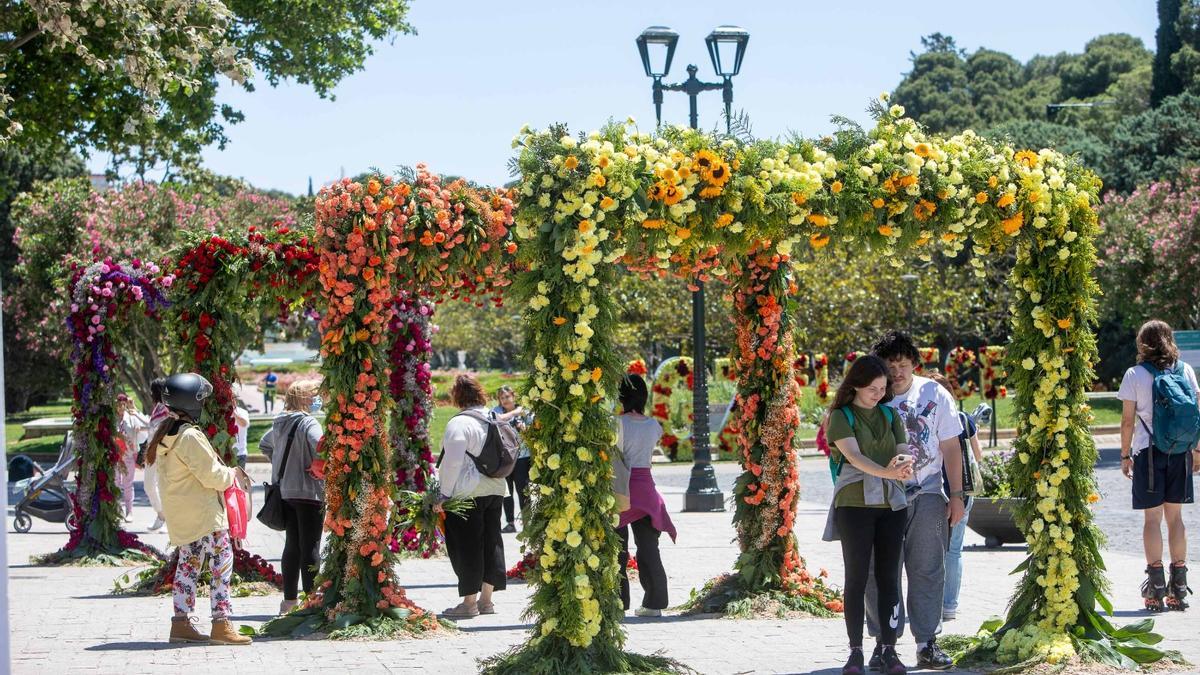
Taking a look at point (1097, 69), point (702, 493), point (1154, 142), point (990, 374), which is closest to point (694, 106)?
point (702, 493)

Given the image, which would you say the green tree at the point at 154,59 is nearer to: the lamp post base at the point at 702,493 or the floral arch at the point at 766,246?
the floral arch at the point at 766,246

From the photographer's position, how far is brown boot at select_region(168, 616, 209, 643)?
8750mm

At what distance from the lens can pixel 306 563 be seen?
10.0 m

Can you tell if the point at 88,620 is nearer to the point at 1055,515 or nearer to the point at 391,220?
the point at 391,220

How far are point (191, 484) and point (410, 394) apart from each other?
451cm

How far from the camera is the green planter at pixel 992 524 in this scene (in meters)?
12.9

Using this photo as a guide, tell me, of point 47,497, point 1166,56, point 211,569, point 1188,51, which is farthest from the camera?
point 1166,56

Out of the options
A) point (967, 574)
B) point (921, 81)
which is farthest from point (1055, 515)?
point (921, 81)

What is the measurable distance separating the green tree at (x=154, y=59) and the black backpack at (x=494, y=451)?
3.03 m

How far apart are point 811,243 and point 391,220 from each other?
8.64ft

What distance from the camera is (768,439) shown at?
9.79m

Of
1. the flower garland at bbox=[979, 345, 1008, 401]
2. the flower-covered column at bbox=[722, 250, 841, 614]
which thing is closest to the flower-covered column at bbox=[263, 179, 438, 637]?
the flower-covered column at bbox=[722, 250, 841, 614]

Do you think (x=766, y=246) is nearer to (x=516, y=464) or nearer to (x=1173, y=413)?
(x=1173, y=413)

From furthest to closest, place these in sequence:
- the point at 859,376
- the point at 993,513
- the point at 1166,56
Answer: the point at 1166,56 < the point at 993,513 < the point at 859,376
